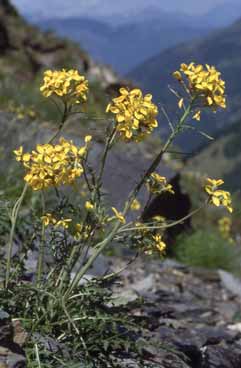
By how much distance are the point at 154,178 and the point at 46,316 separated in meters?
0.81

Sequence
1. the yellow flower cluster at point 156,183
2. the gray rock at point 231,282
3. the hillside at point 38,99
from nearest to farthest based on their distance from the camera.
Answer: the yellow flower cluster at point 156,183
the gray rock at point 231,282
the hillside at point 38,99

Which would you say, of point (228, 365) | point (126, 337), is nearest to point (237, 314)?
point (228, 365)

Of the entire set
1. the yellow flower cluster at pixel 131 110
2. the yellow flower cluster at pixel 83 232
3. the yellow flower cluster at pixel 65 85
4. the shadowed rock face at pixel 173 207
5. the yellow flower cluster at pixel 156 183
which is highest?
the shadowed rock face at pixel 173 207

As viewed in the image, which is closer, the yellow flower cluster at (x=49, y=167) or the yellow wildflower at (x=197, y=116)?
the yellow flower cluster at (x=49, y=167)

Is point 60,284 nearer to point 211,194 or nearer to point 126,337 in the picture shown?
point 126,337

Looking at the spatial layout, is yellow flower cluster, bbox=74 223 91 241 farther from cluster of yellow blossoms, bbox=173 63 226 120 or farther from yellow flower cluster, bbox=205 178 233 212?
cluster of yellow blossoms, bbox=173 63 226 120

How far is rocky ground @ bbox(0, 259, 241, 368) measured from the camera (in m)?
3.38

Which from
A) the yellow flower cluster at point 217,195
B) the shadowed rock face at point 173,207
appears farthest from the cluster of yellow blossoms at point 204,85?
the shadowed rock face at point 173,207

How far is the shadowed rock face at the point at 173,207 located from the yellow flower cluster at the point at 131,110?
5452 millimetres

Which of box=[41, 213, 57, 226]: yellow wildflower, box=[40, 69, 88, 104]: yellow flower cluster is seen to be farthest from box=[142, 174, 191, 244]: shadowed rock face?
box=[40, 69, 88, 104]: yellow flower cluster

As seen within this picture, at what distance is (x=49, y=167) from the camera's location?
10.1ft

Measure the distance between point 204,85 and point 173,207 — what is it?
703cm

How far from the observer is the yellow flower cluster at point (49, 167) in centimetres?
306

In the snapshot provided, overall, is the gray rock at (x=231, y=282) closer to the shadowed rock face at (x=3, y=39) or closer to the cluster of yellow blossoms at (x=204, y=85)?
the cluster of yellow blossoms at (x=204, y=85)
